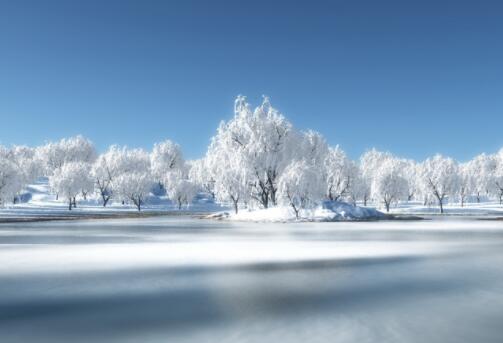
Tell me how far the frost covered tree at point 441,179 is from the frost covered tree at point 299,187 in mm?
42410

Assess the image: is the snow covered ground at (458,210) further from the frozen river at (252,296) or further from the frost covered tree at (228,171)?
the frozen river at (252,296)

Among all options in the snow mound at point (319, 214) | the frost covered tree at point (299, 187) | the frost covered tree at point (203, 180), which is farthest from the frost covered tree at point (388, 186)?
the frost covered tree at point (299, 187)

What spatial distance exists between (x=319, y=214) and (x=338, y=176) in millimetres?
28094

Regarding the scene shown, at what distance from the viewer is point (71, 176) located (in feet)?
323

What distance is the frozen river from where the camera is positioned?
8.07 metres

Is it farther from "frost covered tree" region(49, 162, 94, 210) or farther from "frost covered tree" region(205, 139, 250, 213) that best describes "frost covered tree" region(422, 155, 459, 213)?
"frost covered tree" region(49, 162, 94, 210)

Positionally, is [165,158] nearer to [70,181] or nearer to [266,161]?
[70,181]

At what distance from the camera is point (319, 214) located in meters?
52.4

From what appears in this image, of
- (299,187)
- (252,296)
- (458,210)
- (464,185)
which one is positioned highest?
(464,185)

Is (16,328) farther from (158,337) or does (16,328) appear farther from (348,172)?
(348,172)

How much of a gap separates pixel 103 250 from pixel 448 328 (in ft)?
52.3

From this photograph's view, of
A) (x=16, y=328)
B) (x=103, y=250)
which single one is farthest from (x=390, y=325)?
(x=103, y=250)

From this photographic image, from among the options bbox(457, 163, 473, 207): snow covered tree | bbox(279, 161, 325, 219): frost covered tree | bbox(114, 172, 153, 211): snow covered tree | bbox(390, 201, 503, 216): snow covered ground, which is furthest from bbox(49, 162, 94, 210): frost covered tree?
bbox(457, 163, 473, 207): snow covered tree

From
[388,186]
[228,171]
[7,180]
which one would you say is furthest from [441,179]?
[7,180]
